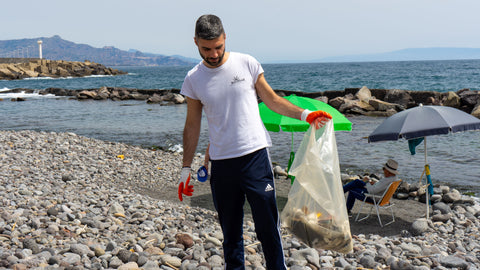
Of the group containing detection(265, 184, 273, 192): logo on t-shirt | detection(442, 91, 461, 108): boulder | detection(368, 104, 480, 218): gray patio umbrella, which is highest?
detection(368, 104, 480, 218): gray patio umbrella

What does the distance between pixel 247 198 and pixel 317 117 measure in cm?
68

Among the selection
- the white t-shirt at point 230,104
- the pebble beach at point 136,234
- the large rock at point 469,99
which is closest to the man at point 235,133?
the white t-shirt at point 230,104

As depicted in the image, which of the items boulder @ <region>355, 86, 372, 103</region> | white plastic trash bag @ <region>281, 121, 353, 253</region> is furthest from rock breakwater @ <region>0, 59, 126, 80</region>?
white plastic trash bag @ <region>281, 121, 353, 253</region>

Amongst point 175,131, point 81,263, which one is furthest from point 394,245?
point 175,131

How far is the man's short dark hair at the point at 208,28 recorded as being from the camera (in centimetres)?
243

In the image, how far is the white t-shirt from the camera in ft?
8.36

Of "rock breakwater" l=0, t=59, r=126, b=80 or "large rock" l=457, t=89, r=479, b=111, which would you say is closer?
"large rock" l=457, t=89, r=479, b=111

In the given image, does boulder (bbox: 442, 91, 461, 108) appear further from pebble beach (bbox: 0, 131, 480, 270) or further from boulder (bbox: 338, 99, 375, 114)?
pebble beach (bbox: 0, 131, 480, 270)

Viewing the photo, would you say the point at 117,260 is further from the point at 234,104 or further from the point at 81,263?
the point at 234,104

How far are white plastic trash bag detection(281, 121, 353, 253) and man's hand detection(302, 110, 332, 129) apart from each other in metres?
0.04

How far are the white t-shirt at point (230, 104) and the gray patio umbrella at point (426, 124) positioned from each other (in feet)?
12.4

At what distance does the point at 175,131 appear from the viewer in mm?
16438

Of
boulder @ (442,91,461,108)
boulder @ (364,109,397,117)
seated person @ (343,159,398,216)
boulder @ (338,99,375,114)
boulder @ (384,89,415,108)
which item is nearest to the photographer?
seated person @ (343,159,398,216)

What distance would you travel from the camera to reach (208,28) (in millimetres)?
2430
